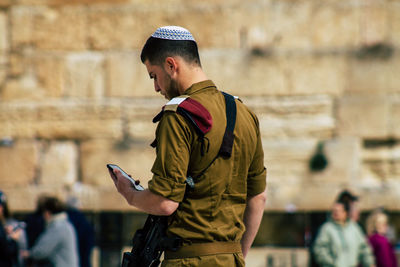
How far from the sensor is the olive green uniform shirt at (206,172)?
9.80 ft

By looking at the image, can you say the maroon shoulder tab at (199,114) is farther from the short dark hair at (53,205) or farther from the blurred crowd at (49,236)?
the short dark hair at (53,205)

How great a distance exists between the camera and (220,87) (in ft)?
26.0

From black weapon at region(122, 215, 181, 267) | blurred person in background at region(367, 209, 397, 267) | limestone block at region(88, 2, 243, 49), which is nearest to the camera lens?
black weapon at region(122, 215, 181, 267)

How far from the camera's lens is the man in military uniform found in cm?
300

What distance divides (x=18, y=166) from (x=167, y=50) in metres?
5.11

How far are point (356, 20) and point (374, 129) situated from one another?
97cm

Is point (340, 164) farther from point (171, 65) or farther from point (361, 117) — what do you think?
point (171, 65)

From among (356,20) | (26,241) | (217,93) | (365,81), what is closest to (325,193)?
(365,81)

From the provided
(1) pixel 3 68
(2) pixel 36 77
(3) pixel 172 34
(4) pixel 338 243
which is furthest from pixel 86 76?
(3) pixel 172 34

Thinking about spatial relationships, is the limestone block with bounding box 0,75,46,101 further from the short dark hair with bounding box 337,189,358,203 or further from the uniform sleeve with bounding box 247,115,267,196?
the uniform sleeve with bounding box 247,115,267,196

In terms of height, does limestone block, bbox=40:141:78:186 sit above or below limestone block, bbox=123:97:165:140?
below

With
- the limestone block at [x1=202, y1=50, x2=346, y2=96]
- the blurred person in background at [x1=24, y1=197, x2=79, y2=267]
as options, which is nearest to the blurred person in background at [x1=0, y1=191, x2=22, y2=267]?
the blurred person in background at [x1=24, y1=197, x2=79, y2=267]

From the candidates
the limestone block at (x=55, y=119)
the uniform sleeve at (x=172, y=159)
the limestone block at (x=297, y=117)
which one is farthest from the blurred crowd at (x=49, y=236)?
the uniform sleeve at (x=172, y=159)

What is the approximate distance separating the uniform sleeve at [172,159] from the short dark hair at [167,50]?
255 millimetres
